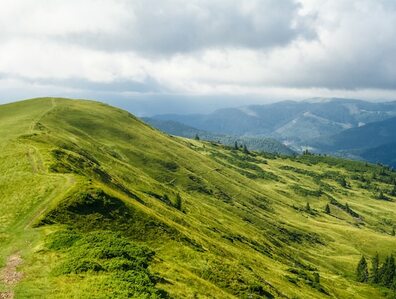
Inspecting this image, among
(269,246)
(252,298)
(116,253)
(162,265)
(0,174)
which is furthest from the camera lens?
(269,246)

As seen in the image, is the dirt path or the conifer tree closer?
the dirt path

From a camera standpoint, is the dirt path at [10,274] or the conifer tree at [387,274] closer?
the dirt path at [10,274]

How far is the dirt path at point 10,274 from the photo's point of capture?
4094 cm

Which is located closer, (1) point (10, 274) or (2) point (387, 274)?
(1) point (10, 274)

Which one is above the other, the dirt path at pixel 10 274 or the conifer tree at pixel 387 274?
the dirt path at pixel 10 274

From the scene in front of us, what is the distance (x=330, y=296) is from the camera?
396ft

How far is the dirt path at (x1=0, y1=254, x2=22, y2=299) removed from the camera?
40.9 m

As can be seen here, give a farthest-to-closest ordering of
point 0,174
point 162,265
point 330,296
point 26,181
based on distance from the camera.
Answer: point 330,296 → point 0,174 → point 26,181 → point 162,265

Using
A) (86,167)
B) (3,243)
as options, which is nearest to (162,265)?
(3,243)

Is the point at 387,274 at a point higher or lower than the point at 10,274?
lower

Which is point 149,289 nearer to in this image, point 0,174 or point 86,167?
point 0,174

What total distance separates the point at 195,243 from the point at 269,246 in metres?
98.5

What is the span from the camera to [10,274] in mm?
45750

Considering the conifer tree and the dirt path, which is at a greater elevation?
the dirt path
